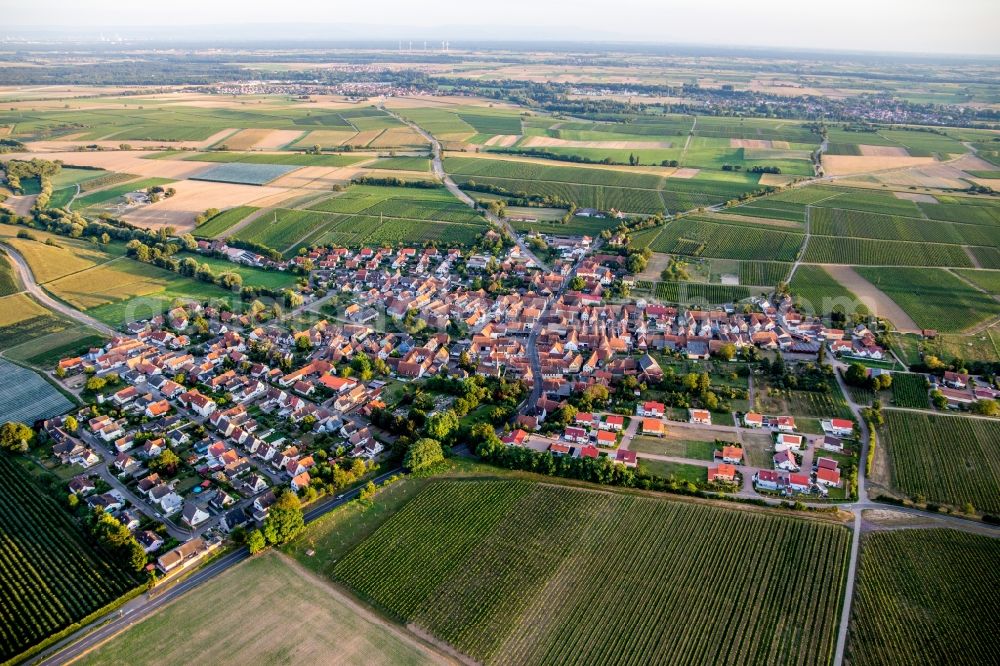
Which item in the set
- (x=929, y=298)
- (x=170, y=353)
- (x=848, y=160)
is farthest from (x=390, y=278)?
(x=848, y=160)

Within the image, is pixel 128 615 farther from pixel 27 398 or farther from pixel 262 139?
pixel 262 139

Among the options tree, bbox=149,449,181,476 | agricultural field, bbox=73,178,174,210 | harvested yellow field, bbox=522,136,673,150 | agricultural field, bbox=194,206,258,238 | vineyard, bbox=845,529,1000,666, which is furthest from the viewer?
harvested yellow field, bbox=522,136,673,150

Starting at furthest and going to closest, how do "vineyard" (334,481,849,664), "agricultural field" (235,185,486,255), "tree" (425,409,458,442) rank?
1. "agricultural field" (235,185,486,255)
2. "tree" (425,409,458,442)
3. "vineyard" (334,481,849,664)

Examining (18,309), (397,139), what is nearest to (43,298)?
(18,309)

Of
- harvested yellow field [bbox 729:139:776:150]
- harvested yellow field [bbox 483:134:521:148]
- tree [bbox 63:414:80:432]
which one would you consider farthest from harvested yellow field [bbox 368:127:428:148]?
tree [bbox 63:414:80:432]

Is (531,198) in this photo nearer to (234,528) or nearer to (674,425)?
(674,425)

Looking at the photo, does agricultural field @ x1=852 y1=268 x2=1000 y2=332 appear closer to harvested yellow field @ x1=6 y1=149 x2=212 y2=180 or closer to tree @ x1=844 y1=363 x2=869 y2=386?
tree @ x1=844 y1=363 x2=869 y2=386
